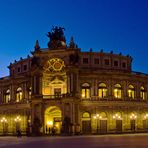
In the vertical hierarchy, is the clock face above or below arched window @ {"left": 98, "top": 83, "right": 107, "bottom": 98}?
above

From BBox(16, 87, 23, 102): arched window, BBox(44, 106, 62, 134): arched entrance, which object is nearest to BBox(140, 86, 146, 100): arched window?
BBox(44, 106, 62, 134): arched entrance

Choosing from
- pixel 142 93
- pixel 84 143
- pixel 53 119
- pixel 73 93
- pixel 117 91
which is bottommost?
pixel 84 143

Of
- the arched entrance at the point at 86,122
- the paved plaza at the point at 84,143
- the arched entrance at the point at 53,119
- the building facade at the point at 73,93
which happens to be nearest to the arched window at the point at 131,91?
the building facade at the point at 73,93

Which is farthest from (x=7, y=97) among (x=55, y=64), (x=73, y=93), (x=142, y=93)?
(x=142, y=93)

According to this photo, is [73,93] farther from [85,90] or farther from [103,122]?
[103,122]

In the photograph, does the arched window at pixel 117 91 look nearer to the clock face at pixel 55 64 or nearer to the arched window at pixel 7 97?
the clock face at pixel 55 64

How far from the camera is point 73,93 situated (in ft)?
260

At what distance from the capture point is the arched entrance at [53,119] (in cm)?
8156

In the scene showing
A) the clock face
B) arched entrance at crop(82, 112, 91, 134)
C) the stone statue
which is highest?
the stone statue

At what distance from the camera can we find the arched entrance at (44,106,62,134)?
81.6m

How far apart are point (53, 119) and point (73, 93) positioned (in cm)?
911

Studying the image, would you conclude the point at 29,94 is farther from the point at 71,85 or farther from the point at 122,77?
the point at 122,77

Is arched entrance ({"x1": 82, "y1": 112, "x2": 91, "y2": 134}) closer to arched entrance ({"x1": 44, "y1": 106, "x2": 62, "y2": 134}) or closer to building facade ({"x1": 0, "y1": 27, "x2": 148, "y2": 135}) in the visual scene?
building facade ({"x1": 0, "y1": 27, "x2": 148, "y2": 135})

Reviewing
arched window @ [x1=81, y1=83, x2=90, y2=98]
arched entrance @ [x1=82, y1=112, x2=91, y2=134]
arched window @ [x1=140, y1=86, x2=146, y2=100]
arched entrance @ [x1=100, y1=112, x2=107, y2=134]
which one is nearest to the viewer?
arched entrance @ [x1=82, y1=112, x2=91, y2=134]
